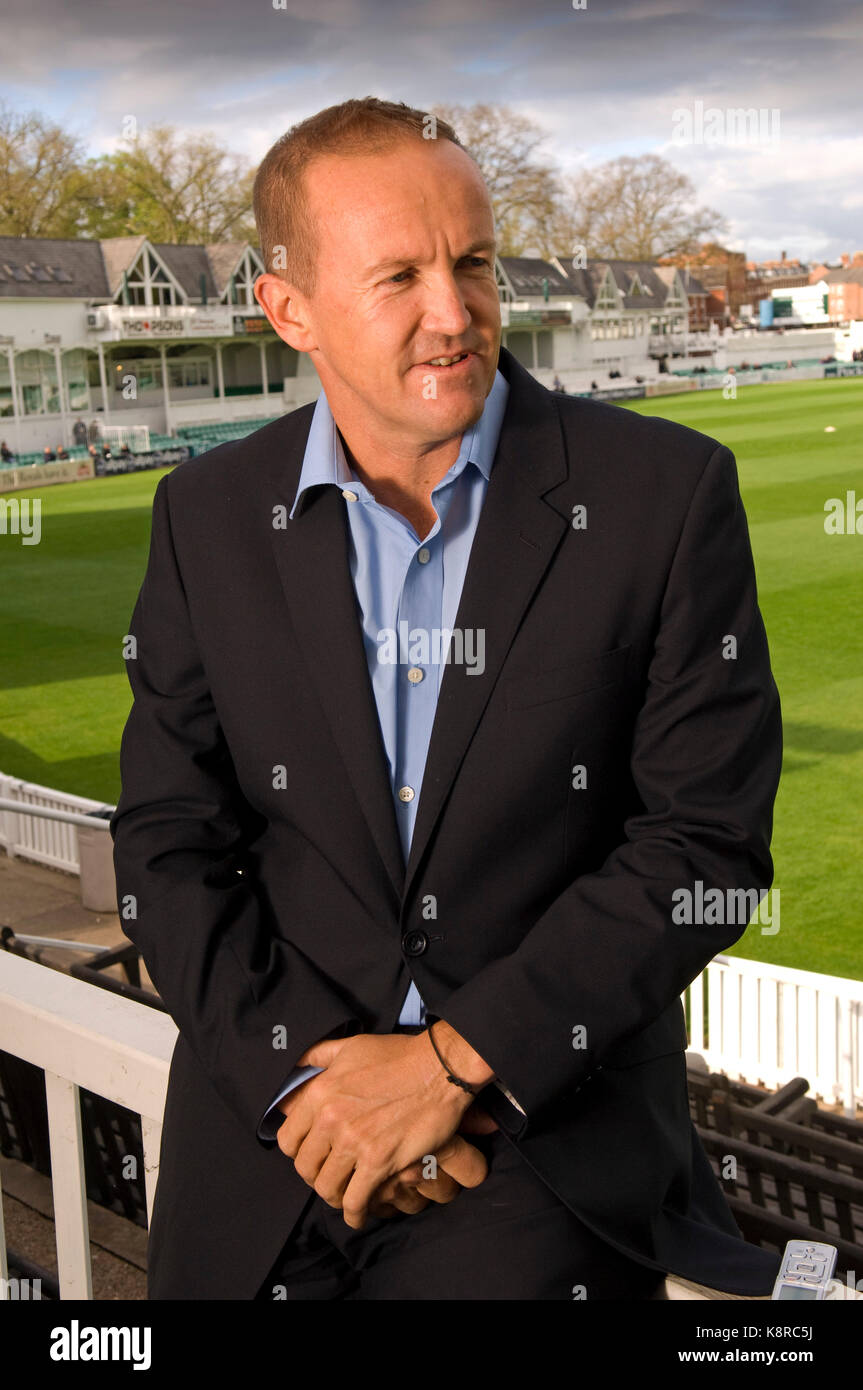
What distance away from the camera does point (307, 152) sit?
2080mm

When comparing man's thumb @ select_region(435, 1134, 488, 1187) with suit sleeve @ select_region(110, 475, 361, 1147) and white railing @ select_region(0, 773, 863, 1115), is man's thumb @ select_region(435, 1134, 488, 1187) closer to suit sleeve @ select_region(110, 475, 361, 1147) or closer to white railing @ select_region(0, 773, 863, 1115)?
suit sleeve @ select_region(110, 475, 361, 1147)

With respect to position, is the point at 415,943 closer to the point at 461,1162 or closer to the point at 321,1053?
the point at 321,1053

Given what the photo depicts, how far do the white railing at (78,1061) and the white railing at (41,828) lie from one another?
9234 millimetres

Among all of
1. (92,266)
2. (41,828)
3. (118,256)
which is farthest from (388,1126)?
(118,256)

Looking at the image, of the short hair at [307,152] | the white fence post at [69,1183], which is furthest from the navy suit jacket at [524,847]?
the short hair at [307,152]

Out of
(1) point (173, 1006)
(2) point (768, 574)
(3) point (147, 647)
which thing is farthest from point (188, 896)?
(2) point (768, 574)

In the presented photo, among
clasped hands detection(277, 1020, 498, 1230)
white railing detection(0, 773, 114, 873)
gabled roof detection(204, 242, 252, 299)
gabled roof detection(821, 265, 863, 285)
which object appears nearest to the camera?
clasped hands detection(277, 1020, 498, 1230)

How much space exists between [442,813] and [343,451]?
0.64 metres

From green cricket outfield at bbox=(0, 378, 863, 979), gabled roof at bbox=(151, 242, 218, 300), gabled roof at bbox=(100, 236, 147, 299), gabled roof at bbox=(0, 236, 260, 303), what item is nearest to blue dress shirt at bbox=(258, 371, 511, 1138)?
green cricket outfield at bbox=(0, 378, 863, 979)

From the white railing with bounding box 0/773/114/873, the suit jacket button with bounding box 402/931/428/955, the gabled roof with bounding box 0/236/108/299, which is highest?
the gabled roof with bounding box 0/236/108/299

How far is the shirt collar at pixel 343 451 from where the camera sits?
2.14 m

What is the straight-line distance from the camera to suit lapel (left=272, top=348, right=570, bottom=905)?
6.54ft

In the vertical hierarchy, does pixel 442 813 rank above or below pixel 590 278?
below
